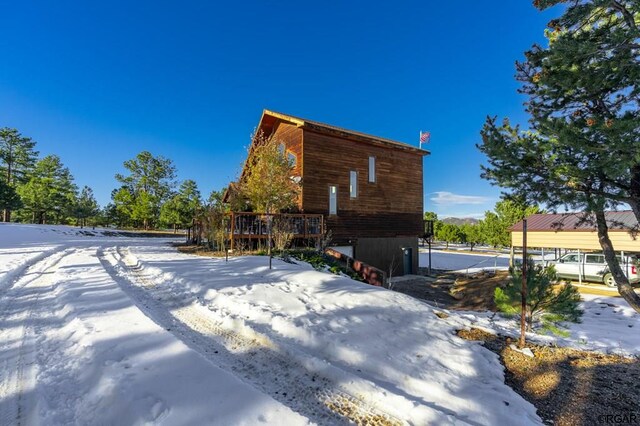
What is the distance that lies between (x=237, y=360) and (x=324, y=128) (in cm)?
1283

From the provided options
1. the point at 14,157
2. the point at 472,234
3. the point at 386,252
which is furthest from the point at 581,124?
the point at 14,157

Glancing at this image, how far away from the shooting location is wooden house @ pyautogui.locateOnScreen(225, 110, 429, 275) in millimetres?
14797

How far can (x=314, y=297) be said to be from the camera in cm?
589

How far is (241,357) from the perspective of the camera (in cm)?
351

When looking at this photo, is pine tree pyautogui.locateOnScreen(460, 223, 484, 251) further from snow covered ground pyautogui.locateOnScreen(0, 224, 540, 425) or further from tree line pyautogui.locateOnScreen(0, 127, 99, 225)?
tree line pyautogui.locateOnScreen(0, 127, 99, 225)

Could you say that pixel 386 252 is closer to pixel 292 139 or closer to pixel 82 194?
pixel 292 139

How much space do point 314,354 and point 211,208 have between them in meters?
12.9

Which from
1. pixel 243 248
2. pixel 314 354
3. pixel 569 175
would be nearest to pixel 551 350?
pixel 569 175

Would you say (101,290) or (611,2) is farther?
(101,290)

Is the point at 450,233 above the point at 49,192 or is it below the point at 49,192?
below

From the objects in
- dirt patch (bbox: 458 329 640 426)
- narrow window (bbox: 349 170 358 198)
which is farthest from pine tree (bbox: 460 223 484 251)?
dirt patch (bbox: 458 329 640 426)

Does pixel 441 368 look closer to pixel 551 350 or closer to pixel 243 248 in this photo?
pixel 551 350

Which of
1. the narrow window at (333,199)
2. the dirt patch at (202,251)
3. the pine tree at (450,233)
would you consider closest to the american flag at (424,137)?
the narrow window at (333,199)

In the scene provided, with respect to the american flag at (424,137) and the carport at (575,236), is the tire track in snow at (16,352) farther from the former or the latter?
the american flag at (424,137)
